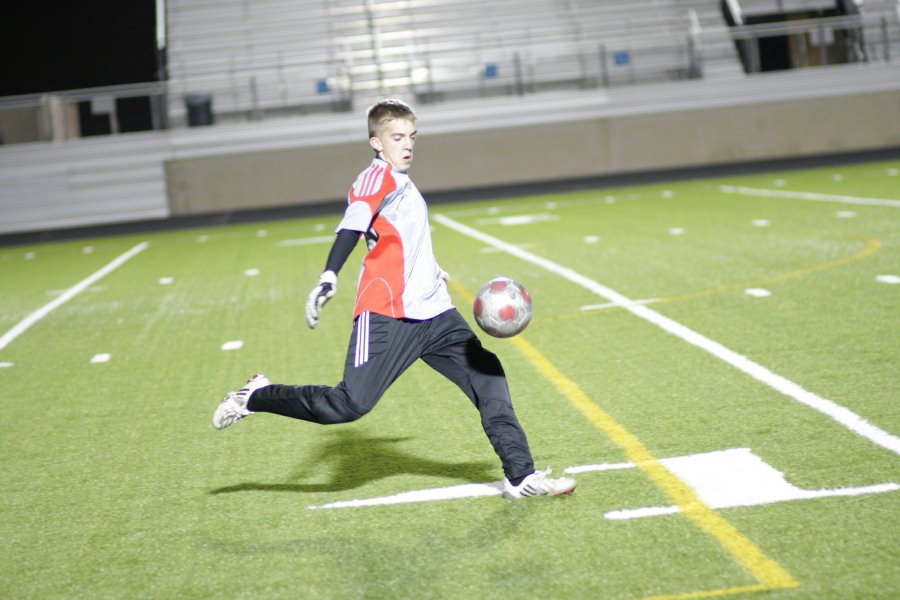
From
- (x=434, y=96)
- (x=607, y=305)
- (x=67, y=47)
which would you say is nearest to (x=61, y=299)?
(x=607, y=305)

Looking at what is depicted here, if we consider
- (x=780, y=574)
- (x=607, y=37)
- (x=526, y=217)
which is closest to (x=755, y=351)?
(x=780, y=574)

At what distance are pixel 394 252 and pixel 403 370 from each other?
18.4 inches

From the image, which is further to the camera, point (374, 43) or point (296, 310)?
point (374, 43)

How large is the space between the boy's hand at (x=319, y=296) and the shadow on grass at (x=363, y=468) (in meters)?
0.98

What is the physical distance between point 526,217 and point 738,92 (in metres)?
8.49

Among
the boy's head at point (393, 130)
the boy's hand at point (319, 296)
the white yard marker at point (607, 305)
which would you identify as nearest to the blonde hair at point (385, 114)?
the boy's head at point (393, 130)

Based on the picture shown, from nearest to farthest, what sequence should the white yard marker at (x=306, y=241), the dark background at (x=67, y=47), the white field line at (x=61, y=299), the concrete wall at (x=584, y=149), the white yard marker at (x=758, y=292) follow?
the white yard marker at (x=758, y=292) < the white field line at (x=61, y=299) < the white yard marker at (x=306, y=241) < the concrete wall at (x=584, y=149) < the dark background at (x=67, y=47)

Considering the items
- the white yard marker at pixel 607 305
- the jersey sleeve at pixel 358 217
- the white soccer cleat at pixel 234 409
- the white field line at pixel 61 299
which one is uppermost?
the jersey sleeve at pixel 358 217

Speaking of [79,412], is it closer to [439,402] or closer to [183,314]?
[439,402]

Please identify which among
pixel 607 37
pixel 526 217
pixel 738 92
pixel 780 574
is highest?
pixel 607 37

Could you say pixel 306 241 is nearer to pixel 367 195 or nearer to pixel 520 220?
pixel 520 220

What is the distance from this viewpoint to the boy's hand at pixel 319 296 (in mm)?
3920

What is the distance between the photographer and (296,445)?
5.34 m

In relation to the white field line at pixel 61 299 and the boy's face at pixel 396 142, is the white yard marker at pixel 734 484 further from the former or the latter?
the white field line at pixel 61 299
